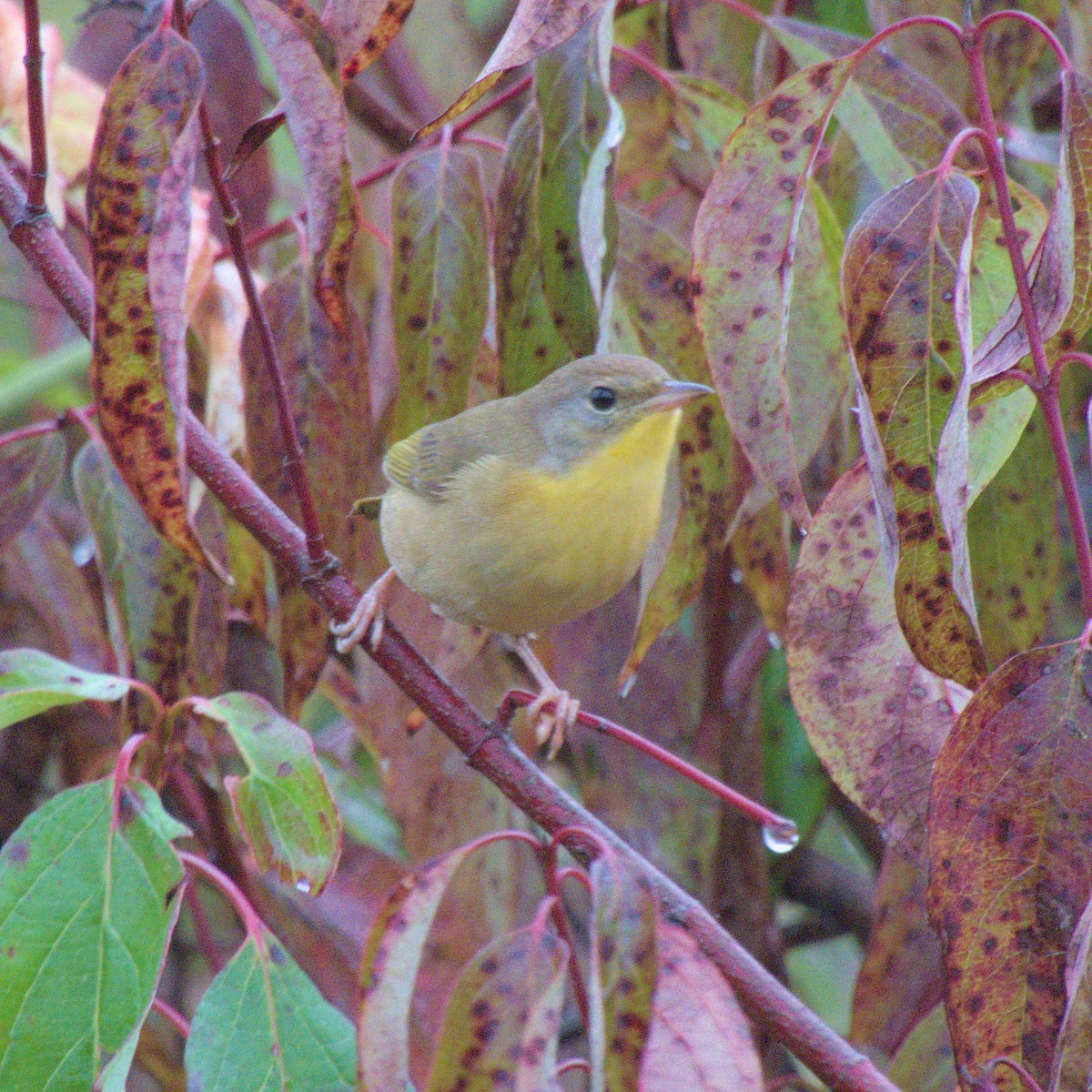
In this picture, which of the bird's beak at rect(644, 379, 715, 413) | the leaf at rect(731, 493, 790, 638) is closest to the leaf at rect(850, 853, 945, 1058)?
the leaf at rect(731, 493, 790, 638)

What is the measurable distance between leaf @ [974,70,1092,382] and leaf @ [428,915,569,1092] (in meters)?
0.84

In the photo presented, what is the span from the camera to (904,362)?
5.29 ft

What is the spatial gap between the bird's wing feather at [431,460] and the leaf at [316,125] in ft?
4.80

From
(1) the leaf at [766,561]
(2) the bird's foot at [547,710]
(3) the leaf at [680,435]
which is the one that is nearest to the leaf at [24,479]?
(2) the bird's foot at [547,710]

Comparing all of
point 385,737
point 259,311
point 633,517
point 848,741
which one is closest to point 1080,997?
point 848,741

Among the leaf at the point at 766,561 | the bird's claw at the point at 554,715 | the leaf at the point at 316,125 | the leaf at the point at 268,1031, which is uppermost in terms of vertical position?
the leaf at the point at 316,125

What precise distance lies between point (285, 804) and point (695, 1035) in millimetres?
684

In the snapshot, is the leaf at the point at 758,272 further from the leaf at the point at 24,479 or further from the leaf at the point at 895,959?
the leaf at the point at 24,479

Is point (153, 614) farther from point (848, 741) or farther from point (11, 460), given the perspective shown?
point (848, 741)

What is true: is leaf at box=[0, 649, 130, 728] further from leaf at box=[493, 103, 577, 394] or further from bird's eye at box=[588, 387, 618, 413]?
bird's eye at box=[588, 387, 618, 413]

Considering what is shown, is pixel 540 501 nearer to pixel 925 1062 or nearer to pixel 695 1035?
pixel 925 1062

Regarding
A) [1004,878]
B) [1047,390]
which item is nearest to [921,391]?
[1047,390]

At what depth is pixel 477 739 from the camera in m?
1.91

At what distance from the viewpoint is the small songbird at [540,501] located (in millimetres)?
2748
